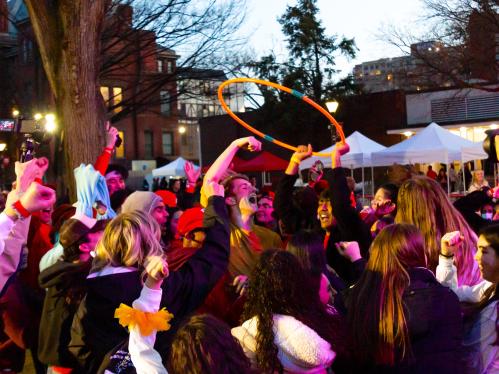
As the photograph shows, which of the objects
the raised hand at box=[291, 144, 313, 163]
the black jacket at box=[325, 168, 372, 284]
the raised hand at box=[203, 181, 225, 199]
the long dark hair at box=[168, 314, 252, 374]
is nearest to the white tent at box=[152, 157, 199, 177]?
the raised hand at box=[291, 144, 313, 163]

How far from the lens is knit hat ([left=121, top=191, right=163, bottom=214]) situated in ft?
16.0

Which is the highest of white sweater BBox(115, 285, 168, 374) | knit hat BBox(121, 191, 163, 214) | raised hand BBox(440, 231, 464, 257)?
knit hat BBox(121, 191, 163, 214)

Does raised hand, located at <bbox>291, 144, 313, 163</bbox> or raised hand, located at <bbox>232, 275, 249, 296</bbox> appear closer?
raised hand, located at <bbox>232, 275, 249, 296</bbox>

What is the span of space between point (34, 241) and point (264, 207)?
3035 millimetres

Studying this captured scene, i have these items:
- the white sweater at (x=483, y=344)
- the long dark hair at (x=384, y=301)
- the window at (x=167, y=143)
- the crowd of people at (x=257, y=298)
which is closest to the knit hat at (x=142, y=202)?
the crowd of people at (x=257, y=298)

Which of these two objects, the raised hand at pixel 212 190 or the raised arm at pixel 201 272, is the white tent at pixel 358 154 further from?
the raised arm at pixel 201 272

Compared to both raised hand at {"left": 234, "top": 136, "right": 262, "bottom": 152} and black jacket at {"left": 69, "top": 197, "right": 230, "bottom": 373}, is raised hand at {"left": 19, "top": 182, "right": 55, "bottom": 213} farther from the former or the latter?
raised hand at {"left": 234, "top": 136, "right": 262, "bottom": 152}

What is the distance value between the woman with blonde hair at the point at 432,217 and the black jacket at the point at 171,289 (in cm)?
154

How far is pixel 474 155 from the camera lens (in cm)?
2230

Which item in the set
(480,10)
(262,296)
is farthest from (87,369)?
(480,10)

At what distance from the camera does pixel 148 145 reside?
58.9 metres

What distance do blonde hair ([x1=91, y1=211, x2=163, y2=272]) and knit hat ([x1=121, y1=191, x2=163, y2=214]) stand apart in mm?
1334

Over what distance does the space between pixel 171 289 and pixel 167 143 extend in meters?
57.9

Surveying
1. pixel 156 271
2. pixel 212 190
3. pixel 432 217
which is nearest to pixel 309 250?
pixel 212 190
